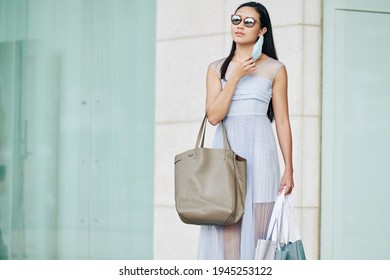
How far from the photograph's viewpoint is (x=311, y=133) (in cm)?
755

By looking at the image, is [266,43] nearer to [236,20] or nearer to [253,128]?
[236,20]

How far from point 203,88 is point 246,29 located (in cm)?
64

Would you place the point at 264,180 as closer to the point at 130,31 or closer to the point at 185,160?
the point at 185,160

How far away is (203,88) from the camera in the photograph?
7.81 metres

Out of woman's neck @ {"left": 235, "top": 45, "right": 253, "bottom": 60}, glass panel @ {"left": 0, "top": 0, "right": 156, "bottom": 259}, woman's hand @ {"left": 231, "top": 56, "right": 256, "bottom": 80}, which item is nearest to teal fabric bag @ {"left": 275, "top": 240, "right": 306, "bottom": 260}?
woman's hand @ {"left": 231, "top": 56, "right": 256, "bottom": 80}

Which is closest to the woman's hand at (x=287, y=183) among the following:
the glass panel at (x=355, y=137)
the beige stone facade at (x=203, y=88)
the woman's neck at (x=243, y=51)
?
the beige stone facade at (x=203, y=88)

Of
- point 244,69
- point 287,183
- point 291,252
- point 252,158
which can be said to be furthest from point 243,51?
point 291,252

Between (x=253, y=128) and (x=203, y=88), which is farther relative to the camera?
(x=203, y=88)

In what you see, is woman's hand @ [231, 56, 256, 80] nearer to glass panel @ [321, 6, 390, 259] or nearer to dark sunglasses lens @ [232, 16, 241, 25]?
dark sunglasses lens @ [232, 16, 241, 25]

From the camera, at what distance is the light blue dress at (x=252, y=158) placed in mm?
7137

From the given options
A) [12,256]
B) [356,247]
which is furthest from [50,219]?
[356,247]

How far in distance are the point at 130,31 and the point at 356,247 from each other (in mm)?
2431

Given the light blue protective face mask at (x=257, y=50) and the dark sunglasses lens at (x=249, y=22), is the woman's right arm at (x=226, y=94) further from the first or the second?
the dark sunglasses lens at (x=249, y=22)

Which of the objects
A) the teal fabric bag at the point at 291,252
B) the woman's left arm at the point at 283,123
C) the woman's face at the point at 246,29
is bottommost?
the teal fabric bag at the point at 291,252
